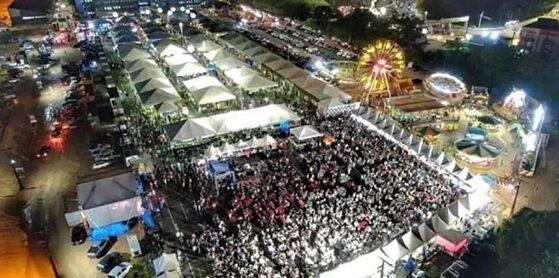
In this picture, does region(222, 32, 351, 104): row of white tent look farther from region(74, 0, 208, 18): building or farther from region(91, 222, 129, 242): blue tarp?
region(74, 0, 208, 18): building

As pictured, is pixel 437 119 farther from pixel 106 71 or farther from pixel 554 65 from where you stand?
pixel 106 71

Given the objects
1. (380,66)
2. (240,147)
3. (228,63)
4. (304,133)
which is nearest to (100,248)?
(240,147)

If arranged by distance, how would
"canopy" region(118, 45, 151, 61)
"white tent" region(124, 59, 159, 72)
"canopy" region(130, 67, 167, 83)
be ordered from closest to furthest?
"canopy" region(130, 67, 167, 83) → "white tent" region(124, 59, 159, 72) → "canopy" region(118, 45, 151, 61)

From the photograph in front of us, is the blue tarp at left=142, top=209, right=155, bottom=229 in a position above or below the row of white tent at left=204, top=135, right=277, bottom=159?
below

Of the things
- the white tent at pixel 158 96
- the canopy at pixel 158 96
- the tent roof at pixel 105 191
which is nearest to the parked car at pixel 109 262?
the tent roof at pixel 105 191

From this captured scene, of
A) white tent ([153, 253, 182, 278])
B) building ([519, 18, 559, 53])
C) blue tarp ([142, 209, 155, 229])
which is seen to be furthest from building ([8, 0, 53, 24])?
Result: building ([519, 18, 559, 53])

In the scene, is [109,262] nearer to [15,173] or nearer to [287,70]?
[15,173]
